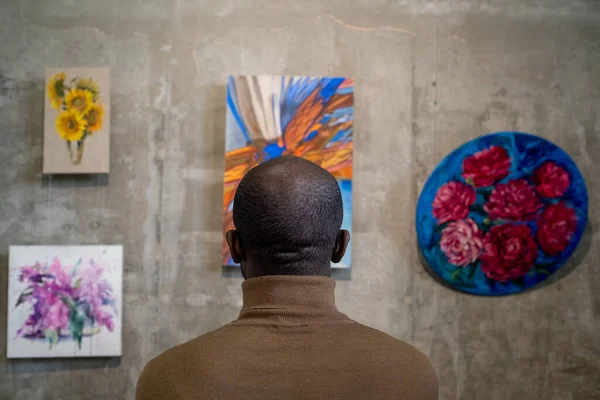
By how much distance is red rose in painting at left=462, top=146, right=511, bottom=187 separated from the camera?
3.42m

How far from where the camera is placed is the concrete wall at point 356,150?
3.36 meters

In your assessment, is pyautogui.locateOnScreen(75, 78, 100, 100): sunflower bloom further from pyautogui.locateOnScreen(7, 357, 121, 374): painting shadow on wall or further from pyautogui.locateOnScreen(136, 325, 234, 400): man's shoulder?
pyautogui.locateOnScreen(136, 325, 234, 400): man's shoulder

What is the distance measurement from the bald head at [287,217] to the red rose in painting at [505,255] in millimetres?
2078

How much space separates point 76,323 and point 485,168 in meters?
2.02

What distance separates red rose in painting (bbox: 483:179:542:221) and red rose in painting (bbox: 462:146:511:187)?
5cm

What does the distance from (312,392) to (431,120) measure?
2.34 metres

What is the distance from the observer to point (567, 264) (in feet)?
11.3

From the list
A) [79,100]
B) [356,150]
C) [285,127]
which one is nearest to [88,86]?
[79,100]

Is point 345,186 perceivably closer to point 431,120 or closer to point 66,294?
point 431,120

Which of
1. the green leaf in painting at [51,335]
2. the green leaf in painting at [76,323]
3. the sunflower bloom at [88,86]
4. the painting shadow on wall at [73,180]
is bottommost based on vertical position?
the green leaf in painting at [51,335]

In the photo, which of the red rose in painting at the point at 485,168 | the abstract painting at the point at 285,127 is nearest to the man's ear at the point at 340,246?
the abstract painting at the point at 285,127

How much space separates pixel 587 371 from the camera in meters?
3.41

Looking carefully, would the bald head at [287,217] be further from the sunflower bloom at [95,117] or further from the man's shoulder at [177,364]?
the sunflower bloom at [95,117]

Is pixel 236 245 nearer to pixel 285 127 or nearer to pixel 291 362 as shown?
pixel 291 362
